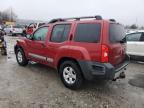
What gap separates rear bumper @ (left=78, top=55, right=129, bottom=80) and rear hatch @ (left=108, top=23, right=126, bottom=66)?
266 millimetres

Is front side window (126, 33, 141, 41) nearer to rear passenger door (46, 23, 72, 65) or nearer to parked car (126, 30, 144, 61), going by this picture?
parked car (126, 30, 144, 61)

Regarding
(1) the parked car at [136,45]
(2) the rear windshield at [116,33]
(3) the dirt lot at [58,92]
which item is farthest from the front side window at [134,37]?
(2) the rear windshield at [116,33]

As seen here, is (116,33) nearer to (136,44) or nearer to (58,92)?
(58,92)

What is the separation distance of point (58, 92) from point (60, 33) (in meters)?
1.67

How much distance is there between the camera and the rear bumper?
14.7 feet

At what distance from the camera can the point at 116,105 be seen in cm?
442

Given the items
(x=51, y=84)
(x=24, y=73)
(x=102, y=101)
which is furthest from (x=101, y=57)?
(x=24, y=73)

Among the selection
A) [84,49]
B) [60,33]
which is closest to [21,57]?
[60,33]

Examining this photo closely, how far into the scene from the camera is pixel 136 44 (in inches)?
341

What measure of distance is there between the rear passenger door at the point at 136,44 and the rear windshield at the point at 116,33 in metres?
3.38

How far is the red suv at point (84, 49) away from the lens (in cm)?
454

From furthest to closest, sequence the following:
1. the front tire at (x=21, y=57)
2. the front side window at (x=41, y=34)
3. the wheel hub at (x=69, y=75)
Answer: the front tire at (x=21, y=57)
the front side window at (x=41, y=34)
the wheel hub at (x=69, y=75)

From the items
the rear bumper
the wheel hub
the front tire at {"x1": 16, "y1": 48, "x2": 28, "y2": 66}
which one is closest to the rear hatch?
the rear bumper

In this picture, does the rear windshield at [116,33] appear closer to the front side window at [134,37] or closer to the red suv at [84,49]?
the red suv at [84,49]
